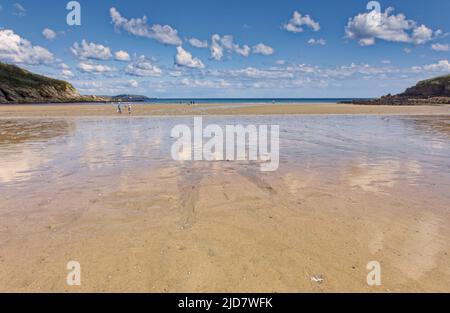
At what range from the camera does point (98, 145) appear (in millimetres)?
15570

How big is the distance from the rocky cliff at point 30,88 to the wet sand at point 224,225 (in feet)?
426

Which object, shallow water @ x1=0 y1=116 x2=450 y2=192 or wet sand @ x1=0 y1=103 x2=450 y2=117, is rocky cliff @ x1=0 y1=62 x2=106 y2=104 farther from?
shallow water @ x1=0 y1=116 x2=450 y2=192

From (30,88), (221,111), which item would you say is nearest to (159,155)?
(221,111)

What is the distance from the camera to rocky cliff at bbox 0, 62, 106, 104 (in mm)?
119750

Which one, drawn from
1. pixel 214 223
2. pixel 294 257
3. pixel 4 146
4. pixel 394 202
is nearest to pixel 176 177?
pixel 214 223

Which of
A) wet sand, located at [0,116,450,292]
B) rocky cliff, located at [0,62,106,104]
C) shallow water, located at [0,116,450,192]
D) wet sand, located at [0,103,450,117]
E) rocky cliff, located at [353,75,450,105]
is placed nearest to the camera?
wet sand, located at [0,116,450,292]

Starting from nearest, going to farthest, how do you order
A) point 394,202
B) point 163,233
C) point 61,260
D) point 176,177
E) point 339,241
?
point 61,260
point 339,241
point 163,233
point 394,202
point 176,177

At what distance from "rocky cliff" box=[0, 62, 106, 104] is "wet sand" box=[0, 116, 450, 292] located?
130 m

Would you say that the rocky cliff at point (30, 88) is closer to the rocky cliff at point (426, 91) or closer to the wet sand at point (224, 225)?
the rocky cliff at point (426, 91)

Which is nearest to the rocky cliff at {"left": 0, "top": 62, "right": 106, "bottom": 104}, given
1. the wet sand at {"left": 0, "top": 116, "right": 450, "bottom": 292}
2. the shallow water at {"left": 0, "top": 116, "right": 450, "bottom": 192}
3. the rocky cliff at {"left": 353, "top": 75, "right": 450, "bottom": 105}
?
the shallow water at {"left": 0, "top": 116, "right": 450, "bottom": 192}

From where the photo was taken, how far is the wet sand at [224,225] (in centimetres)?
425

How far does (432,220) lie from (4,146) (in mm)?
18093
